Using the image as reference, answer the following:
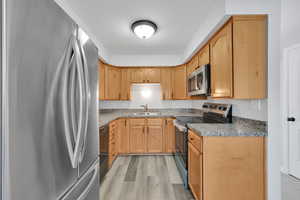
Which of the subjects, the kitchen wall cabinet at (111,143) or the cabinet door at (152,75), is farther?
the cabinet door at (152,75)

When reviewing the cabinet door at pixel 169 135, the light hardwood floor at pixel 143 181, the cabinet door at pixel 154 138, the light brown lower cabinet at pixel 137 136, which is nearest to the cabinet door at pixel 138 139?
the light brown lower cabinet at pixel 137 136

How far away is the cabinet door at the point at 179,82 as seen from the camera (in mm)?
4043

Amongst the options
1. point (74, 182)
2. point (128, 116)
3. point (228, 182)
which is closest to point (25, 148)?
point (74, 182)

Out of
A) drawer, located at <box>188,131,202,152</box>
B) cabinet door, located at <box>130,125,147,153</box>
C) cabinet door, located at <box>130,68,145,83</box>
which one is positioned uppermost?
cabinet door, located at <box>130,68,145,83</box>

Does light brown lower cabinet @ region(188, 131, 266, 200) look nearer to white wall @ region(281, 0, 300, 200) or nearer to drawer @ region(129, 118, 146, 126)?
white wall @ region(281, 0, 300, 200)

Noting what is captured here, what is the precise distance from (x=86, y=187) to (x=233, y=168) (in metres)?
1.40

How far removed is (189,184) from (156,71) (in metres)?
2.72

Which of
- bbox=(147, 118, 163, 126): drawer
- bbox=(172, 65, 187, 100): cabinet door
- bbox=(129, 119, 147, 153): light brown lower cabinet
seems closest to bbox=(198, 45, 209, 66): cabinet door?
bbox=(172, 65, 187, 100): cabinet door

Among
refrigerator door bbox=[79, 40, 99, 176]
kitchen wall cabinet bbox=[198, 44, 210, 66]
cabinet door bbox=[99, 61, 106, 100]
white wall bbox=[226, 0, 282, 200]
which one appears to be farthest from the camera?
cabinet door bbox=[99, 61, 106, 100]

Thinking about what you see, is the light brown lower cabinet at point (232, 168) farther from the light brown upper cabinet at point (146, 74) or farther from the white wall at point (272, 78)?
the light brown upper cabinet at point (146, 74)

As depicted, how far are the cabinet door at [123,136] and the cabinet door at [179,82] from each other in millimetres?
1363

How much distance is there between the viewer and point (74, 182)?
949 millimetres

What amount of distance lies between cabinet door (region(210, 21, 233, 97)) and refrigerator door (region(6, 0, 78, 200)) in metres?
1.66

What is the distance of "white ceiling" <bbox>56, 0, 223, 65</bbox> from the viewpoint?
2006 millimetres
